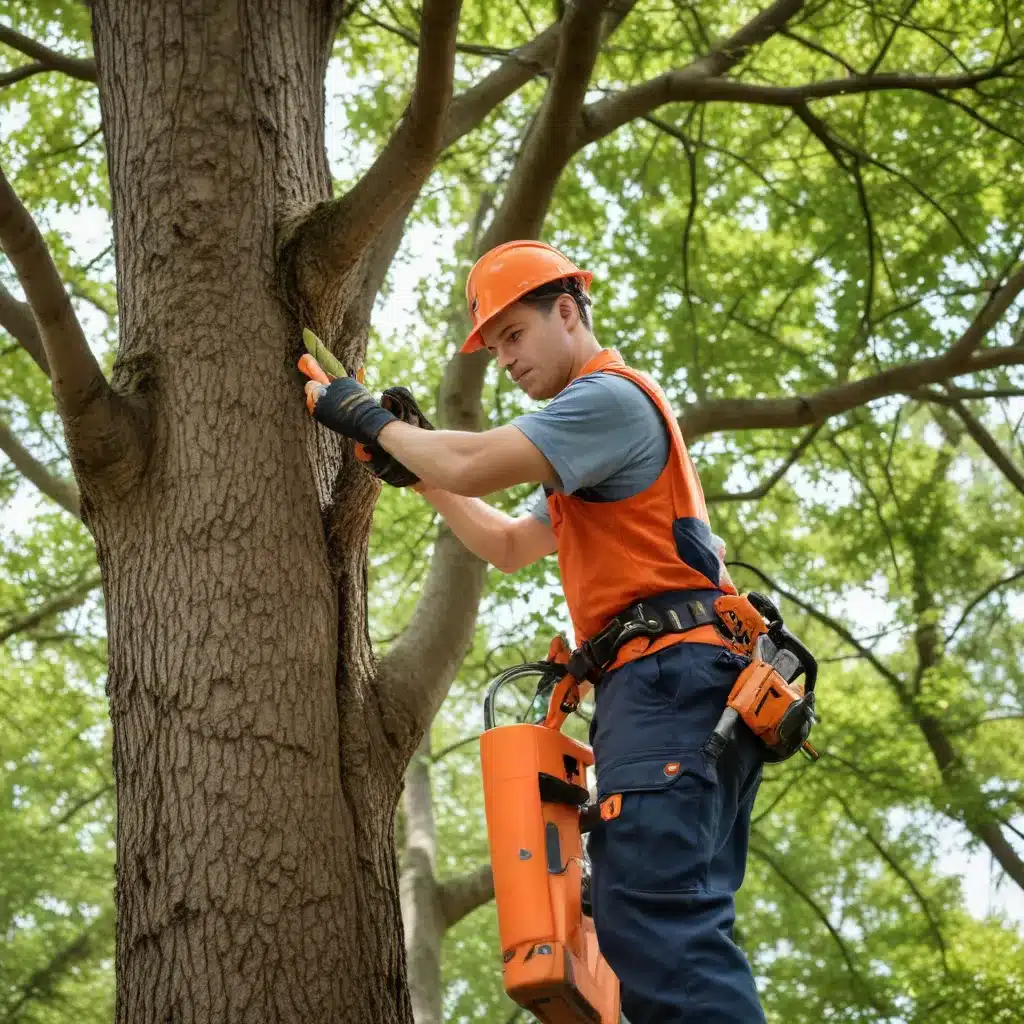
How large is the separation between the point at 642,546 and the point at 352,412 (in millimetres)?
729

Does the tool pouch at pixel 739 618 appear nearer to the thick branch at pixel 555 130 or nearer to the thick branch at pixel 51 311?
the thick branch at pixel 51 311

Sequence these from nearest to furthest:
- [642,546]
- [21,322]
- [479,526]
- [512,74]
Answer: [642,546], [479,526], [21,322], [512,74]

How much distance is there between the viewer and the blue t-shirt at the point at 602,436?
8.93 feet

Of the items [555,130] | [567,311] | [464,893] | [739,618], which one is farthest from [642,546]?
[464,893]

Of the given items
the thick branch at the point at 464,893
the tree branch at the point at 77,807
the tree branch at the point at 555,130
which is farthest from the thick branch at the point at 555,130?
the tree branch at the point at 77,807

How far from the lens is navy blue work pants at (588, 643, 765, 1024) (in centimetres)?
246

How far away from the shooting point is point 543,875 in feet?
8.84

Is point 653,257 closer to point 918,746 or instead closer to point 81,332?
point 918,746

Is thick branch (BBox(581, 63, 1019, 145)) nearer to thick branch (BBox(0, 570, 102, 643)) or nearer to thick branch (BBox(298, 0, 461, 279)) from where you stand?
thick branch (BBox(298, 0, 461, 279))

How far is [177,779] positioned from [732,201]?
347 inches

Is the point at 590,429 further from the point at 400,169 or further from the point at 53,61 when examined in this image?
the point at 53,61

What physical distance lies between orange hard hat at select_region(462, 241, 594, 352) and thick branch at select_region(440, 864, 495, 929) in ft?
16.1

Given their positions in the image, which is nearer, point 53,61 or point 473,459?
point 473,459

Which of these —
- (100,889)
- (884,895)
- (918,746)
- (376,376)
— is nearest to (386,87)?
(376,376)
